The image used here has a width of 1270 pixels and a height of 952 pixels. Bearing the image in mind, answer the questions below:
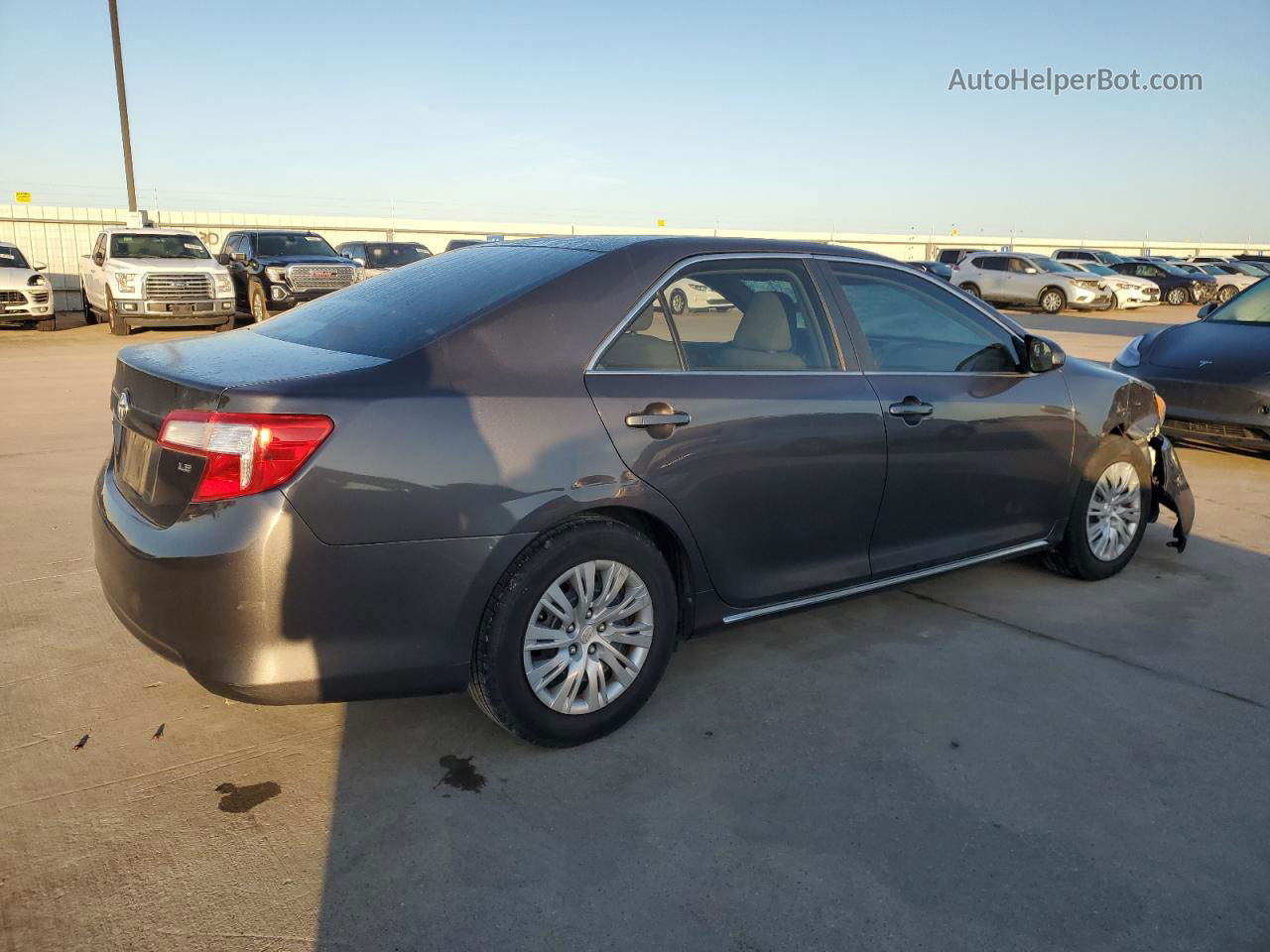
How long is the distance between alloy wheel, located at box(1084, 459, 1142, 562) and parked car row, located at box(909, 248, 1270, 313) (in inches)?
813

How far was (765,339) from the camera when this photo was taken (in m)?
3.73

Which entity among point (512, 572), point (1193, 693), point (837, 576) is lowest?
point (1193, 693)

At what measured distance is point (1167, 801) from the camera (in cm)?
304

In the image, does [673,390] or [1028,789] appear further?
[673,390]

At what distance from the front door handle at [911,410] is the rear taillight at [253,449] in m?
2.21

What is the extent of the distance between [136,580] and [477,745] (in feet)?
3.81

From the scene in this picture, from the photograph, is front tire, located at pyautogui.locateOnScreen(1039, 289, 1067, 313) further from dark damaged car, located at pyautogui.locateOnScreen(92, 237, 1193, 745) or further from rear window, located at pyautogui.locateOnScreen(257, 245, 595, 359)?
rear window, located at pyautogui.locateOnScreen(257, 245, 595, 359)

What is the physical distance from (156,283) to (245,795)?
15.6 metres

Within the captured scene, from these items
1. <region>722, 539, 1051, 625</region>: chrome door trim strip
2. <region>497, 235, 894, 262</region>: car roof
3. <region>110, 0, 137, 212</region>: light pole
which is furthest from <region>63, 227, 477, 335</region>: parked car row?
<region>722, 539, 1051, 625</region>: chrome door trim strip

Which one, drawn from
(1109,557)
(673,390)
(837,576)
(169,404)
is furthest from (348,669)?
(1109,557)

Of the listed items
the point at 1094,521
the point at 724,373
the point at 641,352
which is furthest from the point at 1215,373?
the point at 641,352

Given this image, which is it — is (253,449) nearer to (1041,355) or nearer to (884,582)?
(884,582)

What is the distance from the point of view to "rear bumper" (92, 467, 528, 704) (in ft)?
8.82

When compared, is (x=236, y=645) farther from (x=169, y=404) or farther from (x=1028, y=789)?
(x=1028, y=789)
